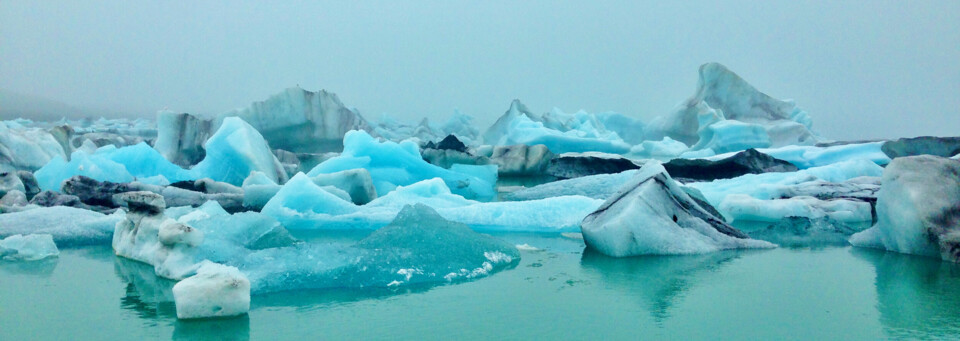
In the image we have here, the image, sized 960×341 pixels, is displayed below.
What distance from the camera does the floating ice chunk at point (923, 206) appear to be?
3.39 m

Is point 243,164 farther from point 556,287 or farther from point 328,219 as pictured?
point 556,287

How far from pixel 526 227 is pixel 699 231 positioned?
1.28 meters

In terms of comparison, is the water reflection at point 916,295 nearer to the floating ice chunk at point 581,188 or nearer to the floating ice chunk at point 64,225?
the floating ice chunk at point 581,188

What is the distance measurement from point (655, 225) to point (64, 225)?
341 centimetres

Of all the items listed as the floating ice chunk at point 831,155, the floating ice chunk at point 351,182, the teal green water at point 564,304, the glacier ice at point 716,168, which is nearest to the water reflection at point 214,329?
the teal green water at point 564,304

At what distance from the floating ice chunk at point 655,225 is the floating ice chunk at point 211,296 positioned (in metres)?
1.85

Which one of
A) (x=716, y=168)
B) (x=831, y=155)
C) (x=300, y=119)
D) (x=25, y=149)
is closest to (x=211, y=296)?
(x=716, y=168)

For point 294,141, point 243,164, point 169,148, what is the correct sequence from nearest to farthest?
1. point 243,164
2. point 169,148
3. point 294,141

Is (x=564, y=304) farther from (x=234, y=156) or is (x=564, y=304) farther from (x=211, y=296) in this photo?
(x=234, y=156)

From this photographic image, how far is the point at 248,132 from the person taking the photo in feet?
23.9

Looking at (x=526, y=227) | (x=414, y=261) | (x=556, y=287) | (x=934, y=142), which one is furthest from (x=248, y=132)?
(x=934, y=142)

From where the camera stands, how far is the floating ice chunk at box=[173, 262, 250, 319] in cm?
229

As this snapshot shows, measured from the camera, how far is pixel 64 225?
4199 millimetres

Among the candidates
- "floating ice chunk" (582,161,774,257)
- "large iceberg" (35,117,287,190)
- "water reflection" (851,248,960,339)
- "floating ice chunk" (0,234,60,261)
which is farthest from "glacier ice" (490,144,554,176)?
"floating ice chunk" (0,234,60,261)
